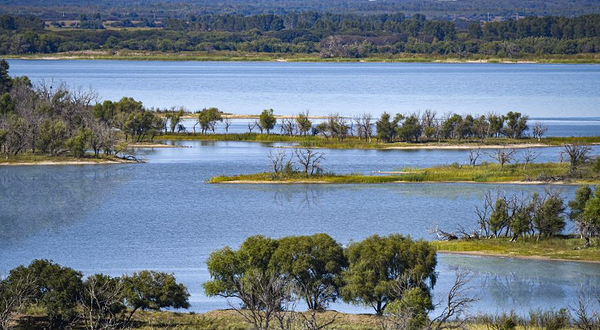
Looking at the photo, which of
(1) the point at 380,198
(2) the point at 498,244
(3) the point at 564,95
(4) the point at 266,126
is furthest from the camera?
(3) the point at 564,95

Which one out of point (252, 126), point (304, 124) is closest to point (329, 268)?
point (304, 124)

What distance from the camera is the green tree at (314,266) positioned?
1658 inches

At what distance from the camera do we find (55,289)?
39.2 metres

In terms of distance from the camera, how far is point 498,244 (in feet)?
176

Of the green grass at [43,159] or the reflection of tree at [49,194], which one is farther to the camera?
the green grass at [43,159]

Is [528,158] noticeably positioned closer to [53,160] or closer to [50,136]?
[53,160]

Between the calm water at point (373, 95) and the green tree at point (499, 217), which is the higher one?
the calm water at point (373, 95)

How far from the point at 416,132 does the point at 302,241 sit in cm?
5736

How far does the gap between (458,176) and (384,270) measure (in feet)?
124

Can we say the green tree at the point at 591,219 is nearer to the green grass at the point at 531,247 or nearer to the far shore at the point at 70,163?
the green grass at the point at 531,247

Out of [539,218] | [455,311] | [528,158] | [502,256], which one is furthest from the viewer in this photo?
[528,158]

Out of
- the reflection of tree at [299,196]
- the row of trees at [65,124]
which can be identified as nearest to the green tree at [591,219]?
the reflection of tree at [299,196]

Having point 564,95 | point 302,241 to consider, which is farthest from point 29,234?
point 564,95

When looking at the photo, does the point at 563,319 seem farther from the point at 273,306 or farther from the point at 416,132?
the point at 416,132
